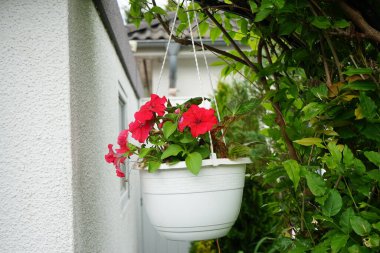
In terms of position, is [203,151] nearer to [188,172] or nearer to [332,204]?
[188,172]

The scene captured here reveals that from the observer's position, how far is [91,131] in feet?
5.25

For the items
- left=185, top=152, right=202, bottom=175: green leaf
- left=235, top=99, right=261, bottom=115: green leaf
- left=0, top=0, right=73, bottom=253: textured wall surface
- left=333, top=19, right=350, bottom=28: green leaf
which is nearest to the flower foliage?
left=185, top=152, right=202, bottom=175: green leaf

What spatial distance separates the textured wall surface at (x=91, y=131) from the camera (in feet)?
4.21

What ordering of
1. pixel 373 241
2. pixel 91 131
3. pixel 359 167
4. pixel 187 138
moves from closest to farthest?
pixel 373 241 → pixel 359 167 → pixel 187 138 → pixel 91 131

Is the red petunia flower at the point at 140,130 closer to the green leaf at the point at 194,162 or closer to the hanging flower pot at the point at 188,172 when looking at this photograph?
the hanging flower pot at the point at 188,172

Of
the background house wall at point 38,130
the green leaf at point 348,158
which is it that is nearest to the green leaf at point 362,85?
the green leaf at point 348,158

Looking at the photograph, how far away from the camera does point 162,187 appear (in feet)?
4.09

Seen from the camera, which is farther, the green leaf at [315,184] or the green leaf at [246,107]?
the green leaf at [246,107]

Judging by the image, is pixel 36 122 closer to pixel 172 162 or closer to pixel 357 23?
pixel 172 162

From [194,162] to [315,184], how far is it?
0.34 metres

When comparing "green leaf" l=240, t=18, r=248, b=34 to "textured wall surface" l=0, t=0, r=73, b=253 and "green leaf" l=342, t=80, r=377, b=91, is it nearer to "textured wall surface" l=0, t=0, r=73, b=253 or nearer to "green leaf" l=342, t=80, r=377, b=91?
"green leaf" l=342, t=80, r=377, b=91

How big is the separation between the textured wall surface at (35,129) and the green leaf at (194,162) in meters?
0.33

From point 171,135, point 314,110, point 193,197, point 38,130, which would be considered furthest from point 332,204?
point 38,130

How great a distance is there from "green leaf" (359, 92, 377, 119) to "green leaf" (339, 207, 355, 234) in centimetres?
26
